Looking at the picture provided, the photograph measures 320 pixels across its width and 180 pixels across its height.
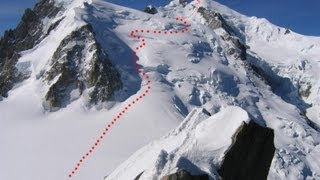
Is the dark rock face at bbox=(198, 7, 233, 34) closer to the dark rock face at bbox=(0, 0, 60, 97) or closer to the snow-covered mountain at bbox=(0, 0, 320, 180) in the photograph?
the snow-covered mountain at bbox=(0, 0, 320, 180)

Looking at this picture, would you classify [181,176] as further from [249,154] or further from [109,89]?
[109,89]

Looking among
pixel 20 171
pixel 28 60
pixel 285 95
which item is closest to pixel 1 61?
pixel 28 60

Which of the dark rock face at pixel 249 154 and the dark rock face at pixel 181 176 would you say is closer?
the dark rock face at pixel 181 176

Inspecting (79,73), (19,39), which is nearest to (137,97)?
(79,73)

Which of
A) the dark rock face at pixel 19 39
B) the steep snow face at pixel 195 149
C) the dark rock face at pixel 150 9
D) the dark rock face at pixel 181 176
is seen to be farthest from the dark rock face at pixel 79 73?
the dark rock face at pixel 181 176

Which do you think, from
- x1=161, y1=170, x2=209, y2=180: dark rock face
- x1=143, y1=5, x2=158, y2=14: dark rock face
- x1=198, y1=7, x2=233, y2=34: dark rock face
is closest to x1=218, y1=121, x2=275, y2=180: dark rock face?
x1=161, y1=170, x2=209, y2=180: dark rock face

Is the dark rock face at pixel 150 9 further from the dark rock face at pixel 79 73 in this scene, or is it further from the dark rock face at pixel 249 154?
the dark rock face at pixel 249 154
